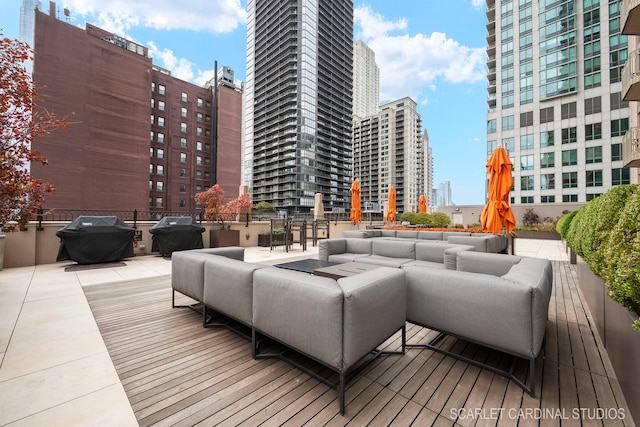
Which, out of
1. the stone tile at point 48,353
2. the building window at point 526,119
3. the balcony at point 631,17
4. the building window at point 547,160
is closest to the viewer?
the stone tile at point 48,353

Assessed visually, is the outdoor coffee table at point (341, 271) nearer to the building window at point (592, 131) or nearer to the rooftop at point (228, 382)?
the rooftop at point (228, 382)

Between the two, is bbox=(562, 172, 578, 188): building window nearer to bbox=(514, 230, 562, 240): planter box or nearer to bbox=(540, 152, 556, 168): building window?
bbox=(540, 152, 556, 168): building window

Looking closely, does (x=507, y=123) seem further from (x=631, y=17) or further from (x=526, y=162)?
(x=631, y=17)

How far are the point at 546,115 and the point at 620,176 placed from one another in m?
8.42

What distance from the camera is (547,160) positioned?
2645cm

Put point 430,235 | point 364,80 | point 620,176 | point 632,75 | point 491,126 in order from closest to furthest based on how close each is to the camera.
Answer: point 430,235 < point 632,75 < point 620,176 < point 491,126 < point 364,80

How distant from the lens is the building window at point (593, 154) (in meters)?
24.0

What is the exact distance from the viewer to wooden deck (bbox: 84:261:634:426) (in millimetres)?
1570

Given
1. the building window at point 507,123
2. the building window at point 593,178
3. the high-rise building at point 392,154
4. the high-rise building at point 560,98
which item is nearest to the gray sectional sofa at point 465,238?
the high-rise building at point 560,98

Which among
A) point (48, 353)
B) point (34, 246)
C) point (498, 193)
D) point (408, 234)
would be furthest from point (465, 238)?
point (34, 246)

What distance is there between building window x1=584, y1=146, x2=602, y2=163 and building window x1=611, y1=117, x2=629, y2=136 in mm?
1511

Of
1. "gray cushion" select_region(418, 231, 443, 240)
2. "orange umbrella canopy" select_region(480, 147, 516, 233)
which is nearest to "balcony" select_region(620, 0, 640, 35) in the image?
"orange umbrella canopy" select_region(480, 147, 516, 233)

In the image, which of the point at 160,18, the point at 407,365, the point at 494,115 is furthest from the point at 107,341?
the point at 160,18

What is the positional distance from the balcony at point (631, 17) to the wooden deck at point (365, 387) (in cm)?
1060
